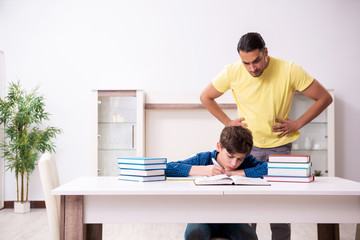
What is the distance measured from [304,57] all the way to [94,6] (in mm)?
2738

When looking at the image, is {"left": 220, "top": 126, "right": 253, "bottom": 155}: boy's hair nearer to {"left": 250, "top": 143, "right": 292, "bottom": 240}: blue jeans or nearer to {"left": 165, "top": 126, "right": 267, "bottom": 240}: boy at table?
{"left": 165, "top": 126, "right": 267, "bottom": 240}: boy at table

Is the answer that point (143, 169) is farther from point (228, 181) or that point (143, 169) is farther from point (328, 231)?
point (328, 231)

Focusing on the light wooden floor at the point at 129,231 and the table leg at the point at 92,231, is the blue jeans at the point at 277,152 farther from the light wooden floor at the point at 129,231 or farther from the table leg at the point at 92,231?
the light wooden floor at the point at 129,231

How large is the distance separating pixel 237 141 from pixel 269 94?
1.85 ft

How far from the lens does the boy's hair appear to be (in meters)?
2.07

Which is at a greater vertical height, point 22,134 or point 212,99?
point 212,99

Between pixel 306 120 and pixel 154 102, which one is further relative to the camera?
pixel 154 102

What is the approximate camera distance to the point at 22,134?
4871 millimetres

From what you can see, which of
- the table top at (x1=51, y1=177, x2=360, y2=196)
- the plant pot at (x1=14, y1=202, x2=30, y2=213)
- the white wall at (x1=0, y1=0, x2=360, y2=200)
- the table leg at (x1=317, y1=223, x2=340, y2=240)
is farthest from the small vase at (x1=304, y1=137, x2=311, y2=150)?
the plant pot at (x1=14, y1=202, x2=30, y2=213)

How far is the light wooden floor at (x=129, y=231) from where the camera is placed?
12.1 feet

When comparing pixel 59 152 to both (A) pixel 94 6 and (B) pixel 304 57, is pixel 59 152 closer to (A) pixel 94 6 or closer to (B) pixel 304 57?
(A) pixel 94 6

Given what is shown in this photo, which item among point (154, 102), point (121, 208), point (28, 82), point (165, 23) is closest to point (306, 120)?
point (121, 208)

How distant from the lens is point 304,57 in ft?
17.0

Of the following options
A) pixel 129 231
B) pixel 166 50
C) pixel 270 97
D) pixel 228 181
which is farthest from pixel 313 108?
pixel 166 50
